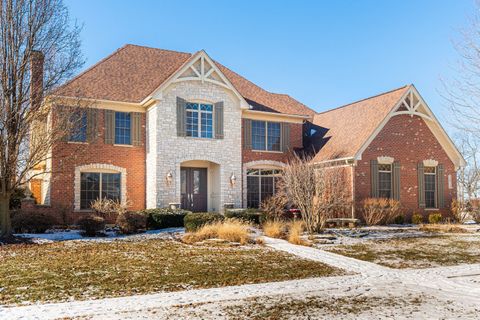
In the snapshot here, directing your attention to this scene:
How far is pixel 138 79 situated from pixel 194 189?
632 cm

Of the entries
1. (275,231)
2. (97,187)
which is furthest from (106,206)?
(275,231)

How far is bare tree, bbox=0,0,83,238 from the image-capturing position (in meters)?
15.9

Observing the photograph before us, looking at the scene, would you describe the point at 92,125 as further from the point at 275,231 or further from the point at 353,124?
the point at 353,124

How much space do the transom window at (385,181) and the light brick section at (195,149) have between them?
6.95 m

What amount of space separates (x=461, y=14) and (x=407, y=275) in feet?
20.5

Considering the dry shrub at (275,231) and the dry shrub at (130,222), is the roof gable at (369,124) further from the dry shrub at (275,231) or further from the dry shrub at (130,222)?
the dry shrub at (130,222)

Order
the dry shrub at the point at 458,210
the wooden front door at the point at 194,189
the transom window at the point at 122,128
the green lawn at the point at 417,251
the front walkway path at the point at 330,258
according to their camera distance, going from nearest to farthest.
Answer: the front walkway path at the point at 330,258
the green lawn at the point at 417,251
the transom window at the point at 122,128
the wooden front door at the point at 194,189
the dry shrub at the point at 458,210

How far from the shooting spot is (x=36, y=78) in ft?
54.6

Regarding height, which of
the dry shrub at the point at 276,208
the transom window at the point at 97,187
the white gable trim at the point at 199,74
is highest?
the white gable trim at the point at 199,74

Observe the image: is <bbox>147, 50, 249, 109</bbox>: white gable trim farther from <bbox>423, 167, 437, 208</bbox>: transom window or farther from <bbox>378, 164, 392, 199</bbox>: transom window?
<bbox>423, 167, 437, 208</bbox>: transom window

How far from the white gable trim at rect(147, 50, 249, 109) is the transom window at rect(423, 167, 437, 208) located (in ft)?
34.0

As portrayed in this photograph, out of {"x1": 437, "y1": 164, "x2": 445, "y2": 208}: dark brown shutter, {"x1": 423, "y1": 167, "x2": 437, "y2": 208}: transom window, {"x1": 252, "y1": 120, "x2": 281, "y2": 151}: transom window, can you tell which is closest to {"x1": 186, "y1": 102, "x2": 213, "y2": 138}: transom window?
{"x1": 252, "y1": 120, "x2": 281, "y2": 151}: transom window

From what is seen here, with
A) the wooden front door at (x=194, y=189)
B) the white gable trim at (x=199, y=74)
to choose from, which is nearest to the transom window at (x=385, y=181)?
the white gable trim at (x=199, y=74)

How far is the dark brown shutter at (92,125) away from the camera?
21.0 meters
